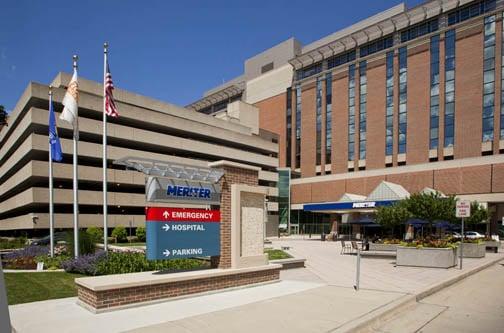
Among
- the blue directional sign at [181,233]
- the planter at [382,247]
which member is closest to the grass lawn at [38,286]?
the blue directional sign at [181,233]

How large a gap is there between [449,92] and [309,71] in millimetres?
27045

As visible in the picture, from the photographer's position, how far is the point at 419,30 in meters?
58.0

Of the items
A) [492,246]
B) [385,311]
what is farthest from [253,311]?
[492,246]

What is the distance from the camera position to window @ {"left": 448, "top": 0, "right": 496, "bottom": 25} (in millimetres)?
51281

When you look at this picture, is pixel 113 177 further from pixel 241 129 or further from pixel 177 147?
pixel 241 129

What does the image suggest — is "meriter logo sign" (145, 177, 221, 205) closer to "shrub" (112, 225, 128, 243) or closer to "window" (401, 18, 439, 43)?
"shrub" (112, 225, 128, 243)

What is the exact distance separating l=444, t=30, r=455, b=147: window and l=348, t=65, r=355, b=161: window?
585 inches

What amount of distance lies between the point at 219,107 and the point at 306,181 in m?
33.5

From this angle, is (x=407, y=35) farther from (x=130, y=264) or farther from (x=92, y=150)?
(x=130, y=264)

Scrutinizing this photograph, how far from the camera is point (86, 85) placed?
52188 mm

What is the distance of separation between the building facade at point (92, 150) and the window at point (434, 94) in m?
30.6

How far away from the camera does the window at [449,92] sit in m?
53.5

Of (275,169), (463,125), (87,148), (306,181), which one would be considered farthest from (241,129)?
(463,125)

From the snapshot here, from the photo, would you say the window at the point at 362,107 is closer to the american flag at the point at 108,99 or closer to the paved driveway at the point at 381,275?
the paved driveway at the point at 381,275
